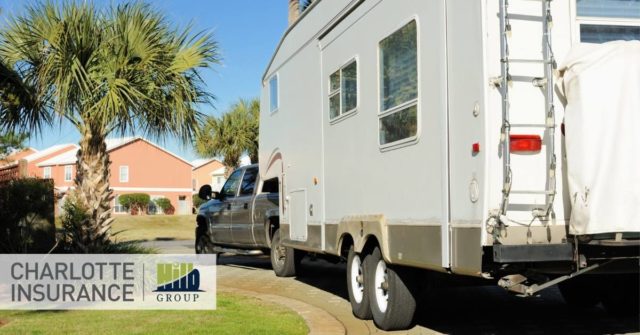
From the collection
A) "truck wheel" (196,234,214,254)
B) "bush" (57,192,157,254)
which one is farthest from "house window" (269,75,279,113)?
"truck wheel" (196,234,214,254)

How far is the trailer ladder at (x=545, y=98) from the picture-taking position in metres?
5.08

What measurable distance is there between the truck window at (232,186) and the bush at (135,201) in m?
44.6

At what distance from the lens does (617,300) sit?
755cm

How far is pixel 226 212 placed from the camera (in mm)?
13906

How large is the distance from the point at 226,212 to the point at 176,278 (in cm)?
364

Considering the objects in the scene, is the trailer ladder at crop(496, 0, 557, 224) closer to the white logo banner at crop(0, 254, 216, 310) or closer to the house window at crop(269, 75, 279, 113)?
the white logo banner at crop(0, 254, 216, 310)

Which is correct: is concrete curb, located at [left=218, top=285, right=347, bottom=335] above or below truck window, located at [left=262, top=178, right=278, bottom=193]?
below

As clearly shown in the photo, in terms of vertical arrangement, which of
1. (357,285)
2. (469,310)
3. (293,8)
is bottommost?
(469,310)

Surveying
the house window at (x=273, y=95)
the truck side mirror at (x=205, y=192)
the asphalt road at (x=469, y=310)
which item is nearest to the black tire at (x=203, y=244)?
the truck side mirror at (x=205, y=192)

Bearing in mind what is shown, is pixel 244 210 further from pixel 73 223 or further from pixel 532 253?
pixel 532 253

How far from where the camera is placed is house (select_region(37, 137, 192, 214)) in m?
59.5

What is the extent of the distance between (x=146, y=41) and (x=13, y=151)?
115 feet

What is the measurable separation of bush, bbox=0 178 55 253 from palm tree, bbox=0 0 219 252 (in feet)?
5.34

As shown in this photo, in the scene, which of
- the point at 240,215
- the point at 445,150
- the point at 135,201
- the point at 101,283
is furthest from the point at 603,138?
the point at 135,201
